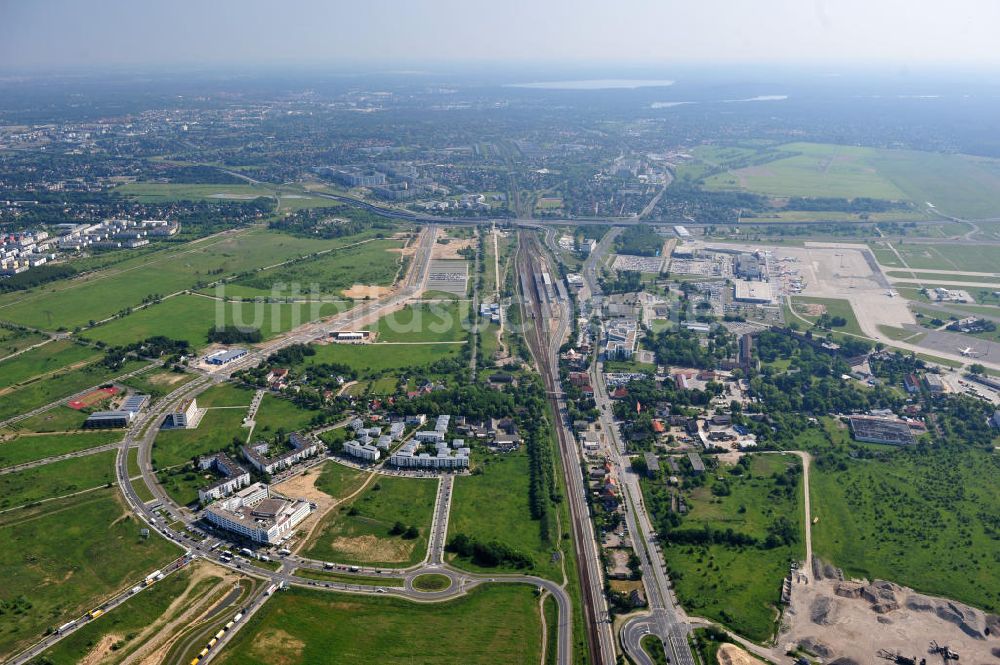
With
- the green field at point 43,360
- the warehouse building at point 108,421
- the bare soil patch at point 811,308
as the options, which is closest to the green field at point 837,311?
the bare soil patch at point 811,308

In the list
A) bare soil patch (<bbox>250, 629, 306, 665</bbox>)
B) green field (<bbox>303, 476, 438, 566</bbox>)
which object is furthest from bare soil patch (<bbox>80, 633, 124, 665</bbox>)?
green field (<bbox>303, 476, 438, 566</bbox>)

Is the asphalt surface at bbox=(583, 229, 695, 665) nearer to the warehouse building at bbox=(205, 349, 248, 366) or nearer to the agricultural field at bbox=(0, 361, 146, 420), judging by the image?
the warehouse building at bbox=(205, 349, 248, 366)

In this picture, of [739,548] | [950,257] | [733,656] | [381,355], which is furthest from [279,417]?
[950,257]

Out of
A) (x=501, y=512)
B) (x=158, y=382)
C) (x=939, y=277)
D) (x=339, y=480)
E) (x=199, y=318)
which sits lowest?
(x=501, y=512)

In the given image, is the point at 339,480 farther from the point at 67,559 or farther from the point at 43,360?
the point at 43,360

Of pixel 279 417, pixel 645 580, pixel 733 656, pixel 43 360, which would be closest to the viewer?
pixel 733 656

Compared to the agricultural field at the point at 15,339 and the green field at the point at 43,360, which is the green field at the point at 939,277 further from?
the agricultural field at the point at 15,339

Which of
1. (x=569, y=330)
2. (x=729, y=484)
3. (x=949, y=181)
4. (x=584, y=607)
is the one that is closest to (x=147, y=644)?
(x=584, y=607)
